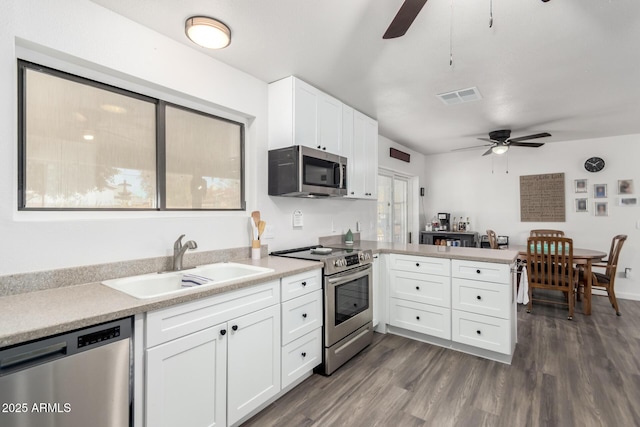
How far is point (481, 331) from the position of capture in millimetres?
2646

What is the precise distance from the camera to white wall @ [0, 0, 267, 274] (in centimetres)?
147

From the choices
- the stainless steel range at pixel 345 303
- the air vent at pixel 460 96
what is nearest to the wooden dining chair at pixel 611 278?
the air vent at pixel 460 96

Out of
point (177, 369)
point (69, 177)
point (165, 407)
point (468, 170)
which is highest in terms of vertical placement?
point (468, 170)

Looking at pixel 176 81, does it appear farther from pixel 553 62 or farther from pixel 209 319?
pixel 553 62

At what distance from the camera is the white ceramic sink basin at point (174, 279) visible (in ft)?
5.60

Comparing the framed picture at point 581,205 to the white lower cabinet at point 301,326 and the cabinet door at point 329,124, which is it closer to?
the cabinet door at point 329,124

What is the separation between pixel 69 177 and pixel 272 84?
172 cm

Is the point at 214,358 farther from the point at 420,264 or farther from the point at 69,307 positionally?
the point at 420,264

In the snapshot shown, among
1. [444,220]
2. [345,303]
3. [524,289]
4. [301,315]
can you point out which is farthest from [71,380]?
[444,220]

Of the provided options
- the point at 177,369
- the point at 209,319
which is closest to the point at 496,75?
the point at 209,319

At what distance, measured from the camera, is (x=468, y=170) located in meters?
5.73

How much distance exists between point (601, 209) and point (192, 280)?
229 inches

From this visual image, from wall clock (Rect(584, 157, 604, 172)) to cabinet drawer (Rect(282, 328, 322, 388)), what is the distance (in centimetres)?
503

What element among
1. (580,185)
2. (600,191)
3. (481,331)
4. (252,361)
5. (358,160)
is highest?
(358,160)
